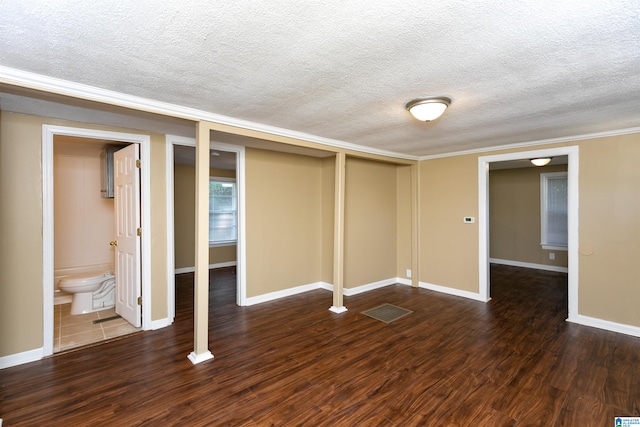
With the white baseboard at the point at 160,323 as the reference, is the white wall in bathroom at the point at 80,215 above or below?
above

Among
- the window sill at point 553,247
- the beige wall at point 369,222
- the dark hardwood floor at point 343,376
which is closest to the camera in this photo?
the dark hardwood floor at point 343,376

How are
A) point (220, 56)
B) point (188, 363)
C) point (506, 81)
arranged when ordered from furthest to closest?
1. point (188, 363)
2. point (506, 81)
3. point (220, 56)

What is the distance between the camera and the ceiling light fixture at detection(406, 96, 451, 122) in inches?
94.3

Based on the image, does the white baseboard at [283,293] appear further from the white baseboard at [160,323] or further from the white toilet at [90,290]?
the white toilet at [90,290]

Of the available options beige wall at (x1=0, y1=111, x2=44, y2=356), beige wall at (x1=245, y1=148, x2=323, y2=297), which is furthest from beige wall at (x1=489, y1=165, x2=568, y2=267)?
beige wall at (x1=0, y1=111, x2=44, y2=356)

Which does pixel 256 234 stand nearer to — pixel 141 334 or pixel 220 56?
pixel 141 334

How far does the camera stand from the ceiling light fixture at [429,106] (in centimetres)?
240

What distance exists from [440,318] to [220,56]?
12.3 feet

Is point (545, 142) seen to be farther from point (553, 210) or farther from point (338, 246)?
point (553, 210)

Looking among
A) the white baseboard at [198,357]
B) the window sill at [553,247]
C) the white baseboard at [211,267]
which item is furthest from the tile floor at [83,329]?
the window sill at [553,247]

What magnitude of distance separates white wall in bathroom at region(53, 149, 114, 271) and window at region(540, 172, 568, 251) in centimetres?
841

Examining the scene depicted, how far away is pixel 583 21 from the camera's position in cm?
142

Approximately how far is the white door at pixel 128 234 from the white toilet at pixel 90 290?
46cm

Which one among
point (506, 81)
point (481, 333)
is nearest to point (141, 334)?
point (481, 333)
